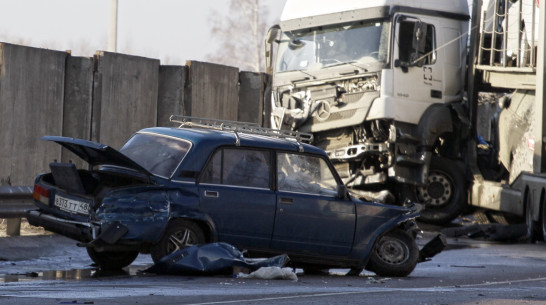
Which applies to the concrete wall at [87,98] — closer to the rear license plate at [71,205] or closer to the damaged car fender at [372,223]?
the rear license plate at [71,205]

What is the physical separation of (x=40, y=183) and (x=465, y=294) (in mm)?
4314

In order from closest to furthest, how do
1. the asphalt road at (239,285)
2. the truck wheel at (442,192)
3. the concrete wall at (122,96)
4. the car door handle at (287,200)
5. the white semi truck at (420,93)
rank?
the asphalt road at (239,285), the car door handle at (287,200), the concrete wall at (122,96), the white semi truck at (420,93), the truck wheel at (442,192)

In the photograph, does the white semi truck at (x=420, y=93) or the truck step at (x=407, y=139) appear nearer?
the white semi truck at (x=420, y=93)

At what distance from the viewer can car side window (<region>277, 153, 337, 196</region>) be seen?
1180cm

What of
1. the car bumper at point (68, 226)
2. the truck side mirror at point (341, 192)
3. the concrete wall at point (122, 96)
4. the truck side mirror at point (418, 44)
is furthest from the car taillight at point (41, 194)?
the truck side mirror at point (418, 44)

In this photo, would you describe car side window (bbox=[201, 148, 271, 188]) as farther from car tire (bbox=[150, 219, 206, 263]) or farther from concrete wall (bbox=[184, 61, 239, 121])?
concrete wall (bbox=[184, 61, 239, 121])

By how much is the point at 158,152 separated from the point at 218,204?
793 millimetres

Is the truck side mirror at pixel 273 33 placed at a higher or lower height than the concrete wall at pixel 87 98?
higher

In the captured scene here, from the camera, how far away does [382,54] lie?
66.8ft

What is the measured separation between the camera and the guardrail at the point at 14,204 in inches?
557

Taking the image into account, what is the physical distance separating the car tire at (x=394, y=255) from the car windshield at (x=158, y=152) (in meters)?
2.44

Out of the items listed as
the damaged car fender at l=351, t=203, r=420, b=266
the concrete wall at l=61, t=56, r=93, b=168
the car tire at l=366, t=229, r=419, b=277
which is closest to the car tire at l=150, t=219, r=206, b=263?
the damaged car fender at l=351, t=203, r=420, b=266

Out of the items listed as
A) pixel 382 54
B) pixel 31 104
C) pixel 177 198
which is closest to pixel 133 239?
pixel 177 198

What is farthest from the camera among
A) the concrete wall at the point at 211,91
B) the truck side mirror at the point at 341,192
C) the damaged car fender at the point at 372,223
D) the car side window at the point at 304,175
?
the concrete wall at the point at 211,91
